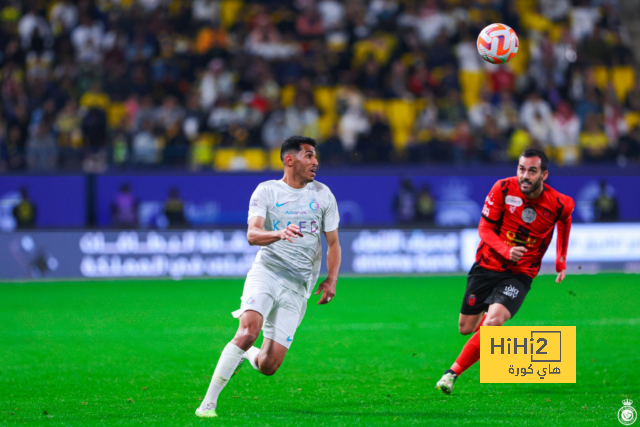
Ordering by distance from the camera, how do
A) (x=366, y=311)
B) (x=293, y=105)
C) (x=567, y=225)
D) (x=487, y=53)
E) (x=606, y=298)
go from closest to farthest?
(x=567, y=225), (x=487, y=53), (x=366, y=311), (x=606, y=298), (x=293, y=105)

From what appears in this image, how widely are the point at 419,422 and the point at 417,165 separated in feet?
38.5

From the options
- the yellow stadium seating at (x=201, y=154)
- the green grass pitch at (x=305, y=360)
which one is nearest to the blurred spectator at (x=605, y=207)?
the green grass pitch at (x=305, y=360)

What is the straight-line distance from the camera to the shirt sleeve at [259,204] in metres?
6.23

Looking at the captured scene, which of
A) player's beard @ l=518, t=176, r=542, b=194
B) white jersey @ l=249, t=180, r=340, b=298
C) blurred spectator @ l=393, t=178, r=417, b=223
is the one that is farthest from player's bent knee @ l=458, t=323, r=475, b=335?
blurred spectator @ l=393, t=178, r=417, b=223

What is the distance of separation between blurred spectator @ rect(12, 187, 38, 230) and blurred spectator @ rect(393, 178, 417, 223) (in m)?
7.42

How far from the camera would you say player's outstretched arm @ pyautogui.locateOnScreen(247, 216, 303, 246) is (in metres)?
5.71

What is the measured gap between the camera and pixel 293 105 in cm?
1838

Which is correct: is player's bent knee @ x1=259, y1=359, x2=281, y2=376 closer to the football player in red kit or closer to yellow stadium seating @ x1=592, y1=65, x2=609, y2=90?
the football player in red kit

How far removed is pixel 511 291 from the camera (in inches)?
279

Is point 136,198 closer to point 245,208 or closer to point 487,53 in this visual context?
point 245,208

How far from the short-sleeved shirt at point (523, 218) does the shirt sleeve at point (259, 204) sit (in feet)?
6.82

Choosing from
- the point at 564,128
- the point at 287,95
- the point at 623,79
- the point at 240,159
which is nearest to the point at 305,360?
the point at 240,159

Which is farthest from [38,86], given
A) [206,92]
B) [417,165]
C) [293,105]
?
[417,165]

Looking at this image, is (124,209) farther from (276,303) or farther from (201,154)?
(276,303)
